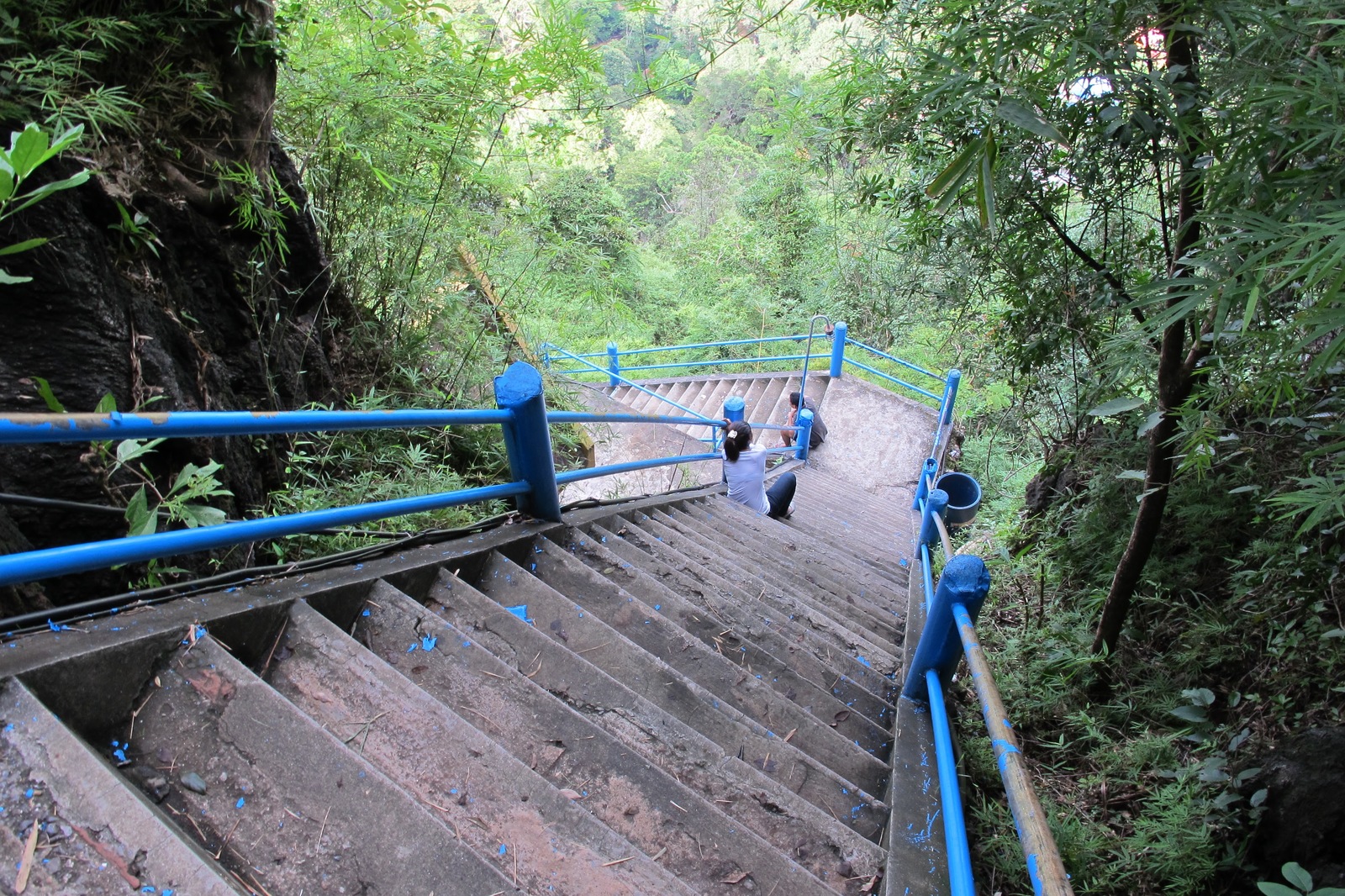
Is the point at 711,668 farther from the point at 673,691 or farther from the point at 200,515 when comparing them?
the point at 200,515

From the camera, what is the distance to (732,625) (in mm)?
2619

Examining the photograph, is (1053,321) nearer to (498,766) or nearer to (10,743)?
(498,766)

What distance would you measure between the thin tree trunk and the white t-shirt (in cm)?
327

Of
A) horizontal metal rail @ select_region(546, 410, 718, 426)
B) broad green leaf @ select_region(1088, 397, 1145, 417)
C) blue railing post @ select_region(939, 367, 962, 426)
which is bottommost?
horizontal metal rail @ select_region(546, 410, 718, 426)

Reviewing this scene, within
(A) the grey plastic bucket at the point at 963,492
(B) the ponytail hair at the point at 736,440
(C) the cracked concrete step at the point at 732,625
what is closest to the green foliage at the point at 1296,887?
(C) the cracked concrete step at the point at 732,625

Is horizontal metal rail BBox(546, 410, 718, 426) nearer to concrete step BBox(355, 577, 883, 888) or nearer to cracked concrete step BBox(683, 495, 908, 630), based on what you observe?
concrete step BBox(355, 577, 883, 888)

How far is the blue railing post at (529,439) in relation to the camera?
7.45 ft

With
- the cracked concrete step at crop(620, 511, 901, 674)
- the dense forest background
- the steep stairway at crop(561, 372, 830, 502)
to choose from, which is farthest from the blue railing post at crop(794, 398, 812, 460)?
the cracked concrete step at crop(620, 511, 901, 674)

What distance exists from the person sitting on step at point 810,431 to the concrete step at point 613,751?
22.0ft

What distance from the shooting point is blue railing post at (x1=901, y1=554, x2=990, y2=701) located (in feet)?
5.59

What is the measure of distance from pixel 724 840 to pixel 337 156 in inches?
125

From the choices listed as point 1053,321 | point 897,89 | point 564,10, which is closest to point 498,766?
point 897,89

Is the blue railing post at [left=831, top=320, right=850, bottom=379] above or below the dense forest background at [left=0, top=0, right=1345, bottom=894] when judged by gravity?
above

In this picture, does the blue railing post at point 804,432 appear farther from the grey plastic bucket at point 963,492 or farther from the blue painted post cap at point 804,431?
the grey plastic bucket at point 963,492
